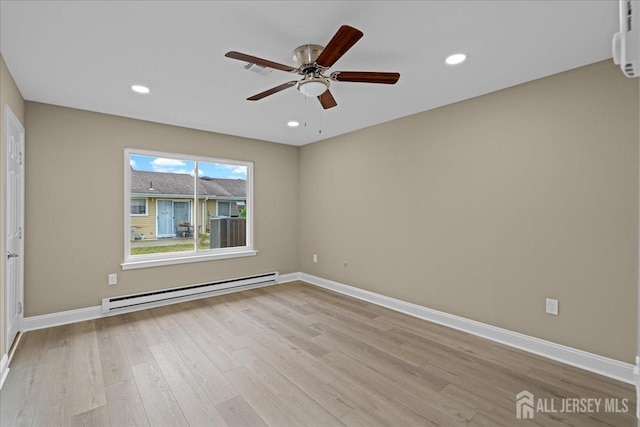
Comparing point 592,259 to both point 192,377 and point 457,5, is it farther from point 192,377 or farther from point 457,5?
point 192,377

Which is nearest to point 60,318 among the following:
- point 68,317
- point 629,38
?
point 68,317

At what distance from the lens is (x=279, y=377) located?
230 cm

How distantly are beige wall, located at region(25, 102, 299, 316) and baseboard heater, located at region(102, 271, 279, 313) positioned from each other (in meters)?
0.09

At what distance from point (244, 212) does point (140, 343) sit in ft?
8.28

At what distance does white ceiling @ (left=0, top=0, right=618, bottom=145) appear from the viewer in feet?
5.84

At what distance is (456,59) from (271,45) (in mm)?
1464

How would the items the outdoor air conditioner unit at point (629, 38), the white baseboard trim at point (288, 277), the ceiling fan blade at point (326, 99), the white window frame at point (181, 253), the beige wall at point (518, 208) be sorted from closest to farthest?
the outdoor air conditioner unit at point (629, 38) < the beige wall at point (518, 208) < the ceiling fan blade at point (326, 99) < the white window frame at point (181, 253) < the white baseboard trim at point (288, 277)

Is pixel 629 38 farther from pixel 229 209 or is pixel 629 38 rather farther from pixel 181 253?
pixel 229 209

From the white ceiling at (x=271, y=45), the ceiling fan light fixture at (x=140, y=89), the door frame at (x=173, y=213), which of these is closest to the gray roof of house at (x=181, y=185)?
the door frame at (x=173, y=213)

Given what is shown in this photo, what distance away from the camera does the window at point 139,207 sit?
3867 millimetres

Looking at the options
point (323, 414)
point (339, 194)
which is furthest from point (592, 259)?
point (339, 194)

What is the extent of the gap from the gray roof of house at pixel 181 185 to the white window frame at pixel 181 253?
10 centimetres

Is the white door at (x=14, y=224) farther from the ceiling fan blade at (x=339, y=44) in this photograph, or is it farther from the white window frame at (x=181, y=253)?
the ceiling fan blade at (x=339, y=44)

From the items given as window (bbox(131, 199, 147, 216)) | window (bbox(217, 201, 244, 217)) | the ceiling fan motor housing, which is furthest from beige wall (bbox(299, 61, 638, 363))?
window (bbox(131, 199, 147, 216))
